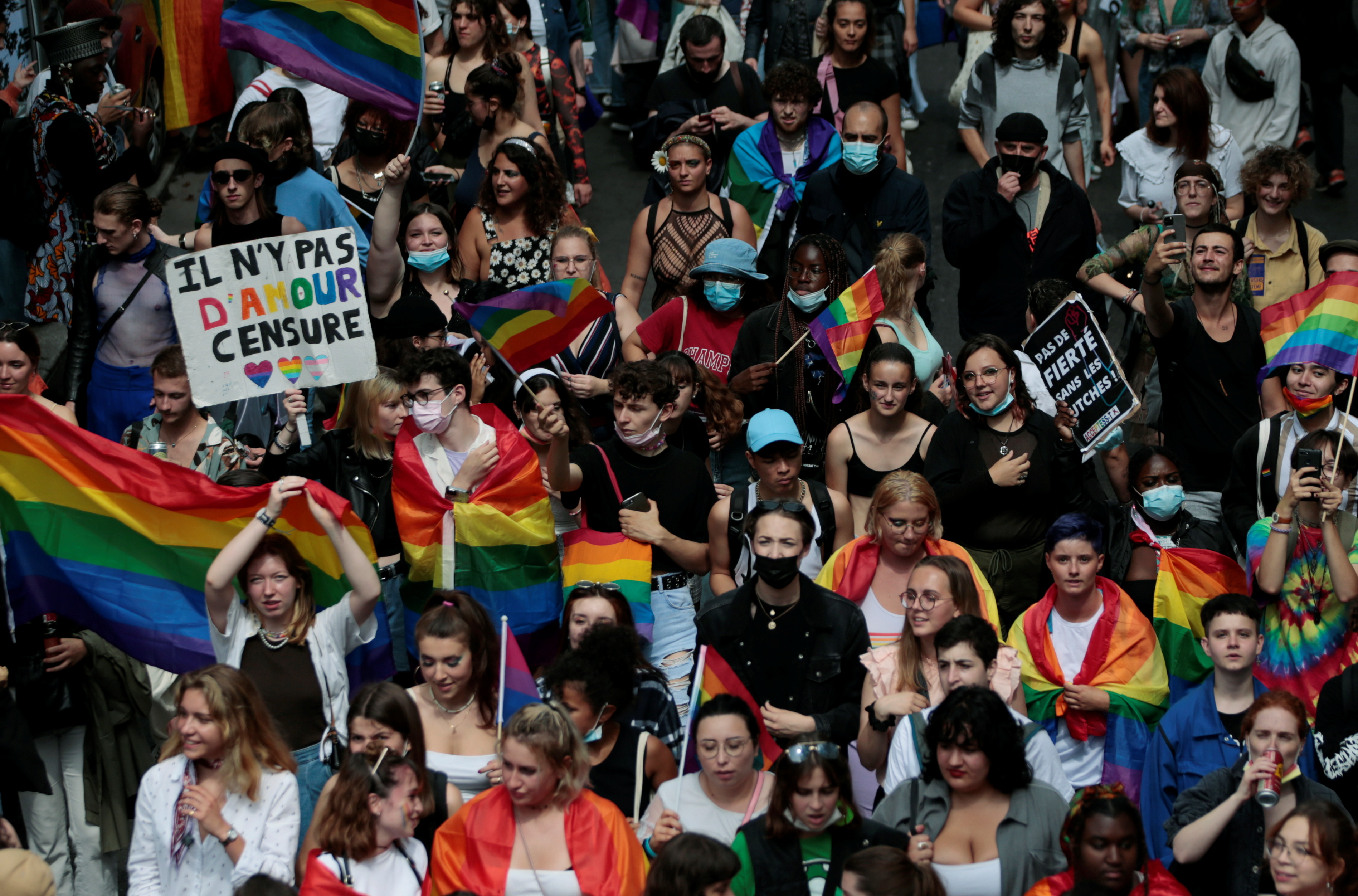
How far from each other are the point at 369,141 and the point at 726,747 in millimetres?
4868

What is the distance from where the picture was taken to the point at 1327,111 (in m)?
12.0

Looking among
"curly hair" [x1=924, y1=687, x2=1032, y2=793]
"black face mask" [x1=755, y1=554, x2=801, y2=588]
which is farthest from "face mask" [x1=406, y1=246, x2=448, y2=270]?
"curly hair" [x1=924, y1=687, x2=1032, y2=793]

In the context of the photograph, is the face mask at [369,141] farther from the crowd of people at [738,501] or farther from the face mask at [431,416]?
the face mask at [431,416]

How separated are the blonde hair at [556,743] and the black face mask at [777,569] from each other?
3.61ft

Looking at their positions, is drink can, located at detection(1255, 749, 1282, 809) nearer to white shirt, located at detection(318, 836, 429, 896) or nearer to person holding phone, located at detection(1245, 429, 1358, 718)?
person holding phone, located at detection(1245, 429, 1358, 718)

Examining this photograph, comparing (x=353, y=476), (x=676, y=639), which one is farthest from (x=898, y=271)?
(x=353, y=476)

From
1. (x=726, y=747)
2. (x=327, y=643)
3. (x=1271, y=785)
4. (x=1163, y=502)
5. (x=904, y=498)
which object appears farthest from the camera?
(x=1163, y=502)

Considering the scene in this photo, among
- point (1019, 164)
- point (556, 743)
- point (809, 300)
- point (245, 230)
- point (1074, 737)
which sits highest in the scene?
point (1019, 164)

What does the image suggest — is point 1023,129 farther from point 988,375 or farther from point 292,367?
point 292,367

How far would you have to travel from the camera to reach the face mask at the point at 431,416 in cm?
720

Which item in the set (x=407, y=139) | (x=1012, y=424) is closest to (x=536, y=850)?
(x=1012, y=424)

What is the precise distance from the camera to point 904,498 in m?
6.79

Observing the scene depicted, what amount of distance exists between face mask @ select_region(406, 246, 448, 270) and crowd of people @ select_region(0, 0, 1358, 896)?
0.07 m

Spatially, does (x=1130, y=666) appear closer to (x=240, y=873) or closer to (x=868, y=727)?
(x=868, y=727)
